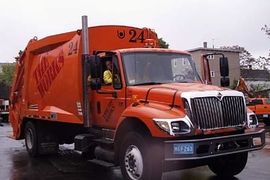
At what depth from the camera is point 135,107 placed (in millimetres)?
6957

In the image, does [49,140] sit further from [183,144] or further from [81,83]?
[183,144]

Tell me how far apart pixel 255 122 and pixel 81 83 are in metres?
3.63

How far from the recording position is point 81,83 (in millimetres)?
8555

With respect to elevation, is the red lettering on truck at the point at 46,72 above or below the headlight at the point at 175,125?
above

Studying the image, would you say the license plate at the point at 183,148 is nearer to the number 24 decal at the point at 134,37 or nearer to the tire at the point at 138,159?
the tire at the point at 138,159

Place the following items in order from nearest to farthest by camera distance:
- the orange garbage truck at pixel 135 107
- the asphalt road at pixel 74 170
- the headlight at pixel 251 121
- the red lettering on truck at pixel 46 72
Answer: the orange garbage truck at pixel 135 107 → the headlight at pixel 251 121 → the asphalt road at pixel 74 170 → the red lettering on truck at pixel 46 72

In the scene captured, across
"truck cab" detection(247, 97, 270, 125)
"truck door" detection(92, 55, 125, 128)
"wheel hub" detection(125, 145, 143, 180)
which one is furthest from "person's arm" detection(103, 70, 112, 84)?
"truck cab" detection(247, 97, 270, 125)

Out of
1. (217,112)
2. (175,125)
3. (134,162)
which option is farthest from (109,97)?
(217,112)

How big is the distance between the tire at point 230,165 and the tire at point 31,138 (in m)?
5.23

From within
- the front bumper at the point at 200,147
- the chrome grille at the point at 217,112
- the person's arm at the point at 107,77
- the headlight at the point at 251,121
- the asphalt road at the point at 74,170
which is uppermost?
the person's arm at the point at 107,77

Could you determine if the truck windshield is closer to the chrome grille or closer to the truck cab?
the chrome grille

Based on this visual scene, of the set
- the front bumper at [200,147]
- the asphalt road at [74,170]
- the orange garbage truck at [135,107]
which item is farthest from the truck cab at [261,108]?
the front bumper at [200,147]

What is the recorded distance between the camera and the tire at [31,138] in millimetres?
11141

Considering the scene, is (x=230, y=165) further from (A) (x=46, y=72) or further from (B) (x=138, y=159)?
(A) (x=46, y=72)
